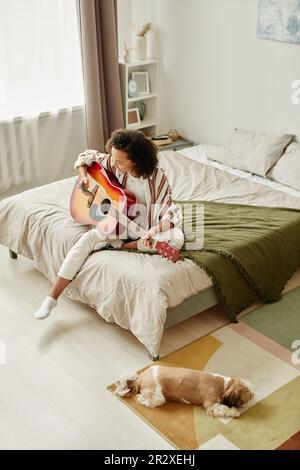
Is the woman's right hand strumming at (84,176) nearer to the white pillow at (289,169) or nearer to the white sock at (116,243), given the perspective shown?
the white sock at (116,243)

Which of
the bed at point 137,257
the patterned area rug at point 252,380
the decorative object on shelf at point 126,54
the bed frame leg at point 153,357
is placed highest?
the decorative object on shelf at point 126,54

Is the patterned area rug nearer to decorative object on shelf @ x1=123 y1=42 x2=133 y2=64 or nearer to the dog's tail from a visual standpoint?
the dog's tail

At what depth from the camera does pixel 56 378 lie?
256 cm

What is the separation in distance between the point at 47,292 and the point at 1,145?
1.47m

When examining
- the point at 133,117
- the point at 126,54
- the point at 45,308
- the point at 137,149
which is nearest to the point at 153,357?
the point at 45,308

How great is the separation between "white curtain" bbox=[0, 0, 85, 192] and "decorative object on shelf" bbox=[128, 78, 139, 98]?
1.32 feet

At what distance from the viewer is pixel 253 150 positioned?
3.98 m

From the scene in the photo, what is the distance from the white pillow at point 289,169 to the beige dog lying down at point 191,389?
167 cm

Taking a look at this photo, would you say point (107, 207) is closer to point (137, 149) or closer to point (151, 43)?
point (137, 149)

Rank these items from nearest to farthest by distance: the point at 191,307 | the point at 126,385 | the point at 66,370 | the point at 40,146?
the point at 126,385
the point at 66,370
the point at 191,307
the point at 40,146

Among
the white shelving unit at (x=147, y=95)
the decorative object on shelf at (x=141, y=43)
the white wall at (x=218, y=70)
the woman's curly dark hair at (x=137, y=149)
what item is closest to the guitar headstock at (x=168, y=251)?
the woman's curly dark hair at (x=137, y=149)

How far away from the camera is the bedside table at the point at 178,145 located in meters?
4.59

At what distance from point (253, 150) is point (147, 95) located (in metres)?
1.22
